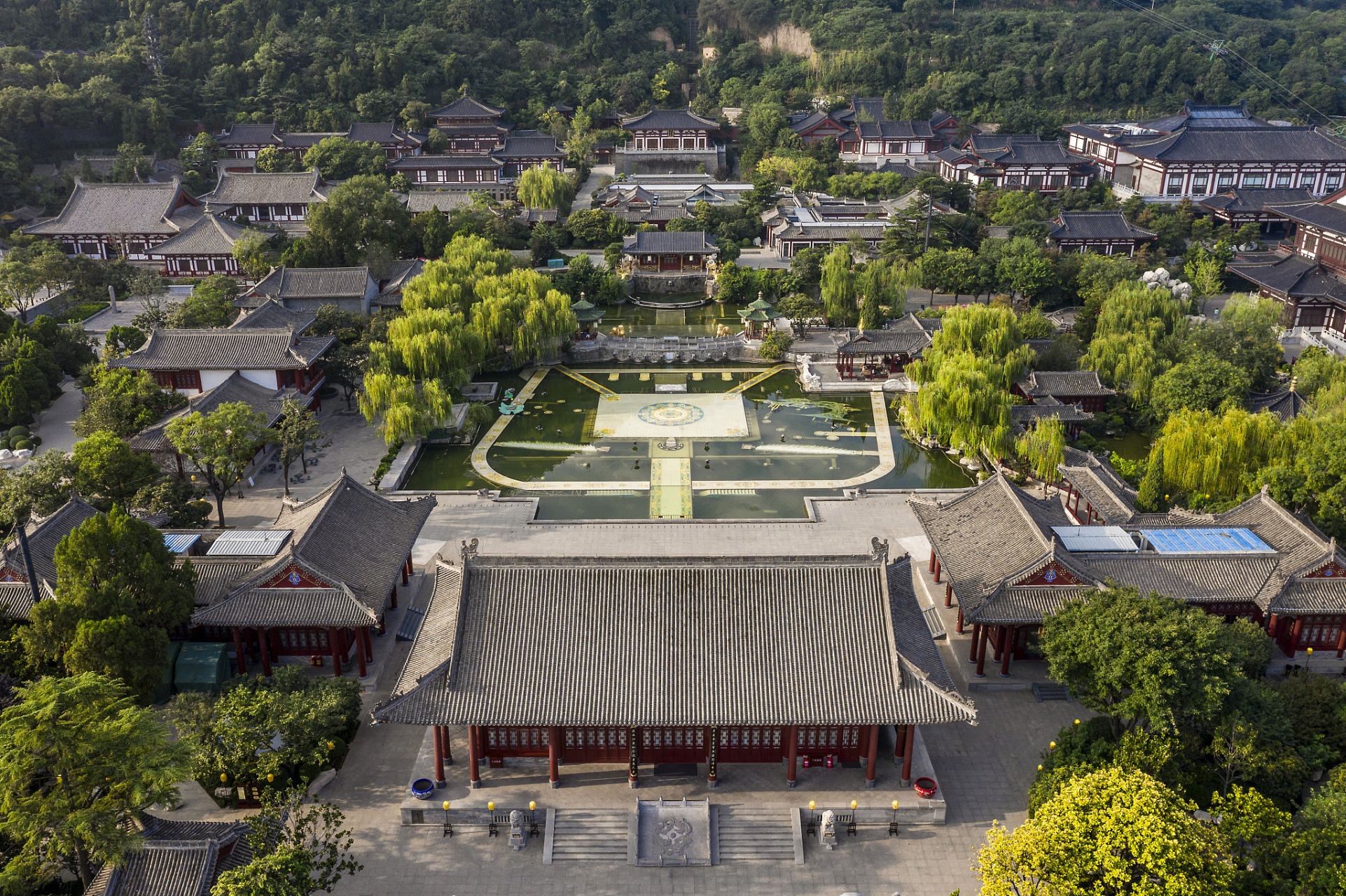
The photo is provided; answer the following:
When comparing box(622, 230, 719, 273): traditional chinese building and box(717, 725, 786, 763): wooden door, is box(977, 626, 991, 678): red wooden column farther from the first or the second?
box(622, 230, 719, 273): traditional chinese building

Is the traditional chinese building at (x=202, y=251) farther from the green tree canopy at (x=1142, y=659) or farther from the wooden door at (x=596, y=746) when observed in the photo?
the green tree canopy at (x=1142, y=659)

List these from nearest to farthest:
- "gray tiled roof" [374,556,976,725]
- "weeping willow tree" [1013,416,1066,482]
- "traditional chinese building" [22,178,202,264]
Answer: "gray tiled roof" [374,556,976,725], "weeping willow tree" [1013,416,1066,482], "traditional chinese building" [22,178,202,264]

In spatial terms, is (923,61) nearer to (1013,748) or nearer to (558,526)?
(558,526)

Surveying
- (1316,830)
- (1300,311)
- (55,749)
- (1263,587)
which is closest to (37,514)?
(55,749)

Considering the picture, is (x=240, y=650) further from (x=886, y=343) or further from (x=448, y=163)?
(x=448, y=163)

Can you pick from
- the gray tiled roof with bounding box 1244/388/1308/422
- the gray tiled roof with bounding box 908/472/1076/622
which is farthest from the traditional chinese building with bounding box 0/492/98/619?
the gray tiled roof with bounding box 1244/388/1308/422
